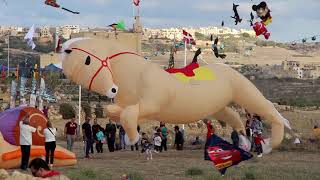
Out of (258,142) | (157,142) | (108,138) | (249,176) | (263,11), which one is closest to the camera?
(249,176)

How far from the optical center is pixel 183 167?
58.0 feet

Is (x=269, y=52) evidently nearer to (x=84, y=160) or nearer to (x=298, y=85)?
(x=298, y=85)

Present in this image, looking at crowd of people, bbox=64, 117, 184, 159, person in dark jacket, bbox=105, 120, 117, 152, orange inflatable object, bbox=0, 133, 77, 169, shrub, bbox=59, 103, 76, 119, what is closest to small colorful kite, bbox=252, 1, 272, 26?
crowd of people, bbox=64, 117, 184, 159

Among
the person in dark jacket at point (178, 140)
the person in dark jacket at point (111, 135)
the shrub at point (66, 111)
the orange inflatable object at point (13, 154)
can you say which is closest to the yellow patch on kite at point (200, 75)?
the orange inflatable object at point (13, 154)

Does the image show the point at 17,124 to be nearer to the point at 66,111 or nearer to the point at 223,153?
the point at 223,153

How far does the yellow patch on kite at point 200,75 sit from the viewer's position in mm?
15703

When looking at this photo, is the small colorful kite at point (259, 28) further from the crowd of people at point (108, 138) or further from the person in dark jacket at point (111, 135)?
the person in dark jacket at point (111, 135)

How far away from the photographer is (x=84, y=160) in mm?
20062

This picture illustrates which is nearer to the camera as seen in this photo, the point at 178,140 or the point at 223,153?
the point at 223,153

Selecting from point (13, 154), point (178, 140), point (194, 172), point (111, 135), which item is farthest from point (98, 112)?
point (194, 172)

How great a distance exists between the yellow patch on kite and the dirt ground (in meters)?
2.10

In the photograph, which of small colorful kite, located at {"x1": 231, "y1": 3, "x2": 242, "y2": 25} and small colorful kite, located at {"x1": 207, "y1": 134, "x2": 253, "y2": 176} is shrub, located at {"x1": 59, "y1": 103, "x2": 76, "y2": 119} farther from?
small colorful kite, located at {"x1": 207, "y1": 134, "x2": 253, "y2": 176}

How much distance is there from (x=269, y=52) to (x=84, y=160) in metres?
183

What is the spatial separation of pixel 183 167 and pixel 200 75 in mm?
2898
